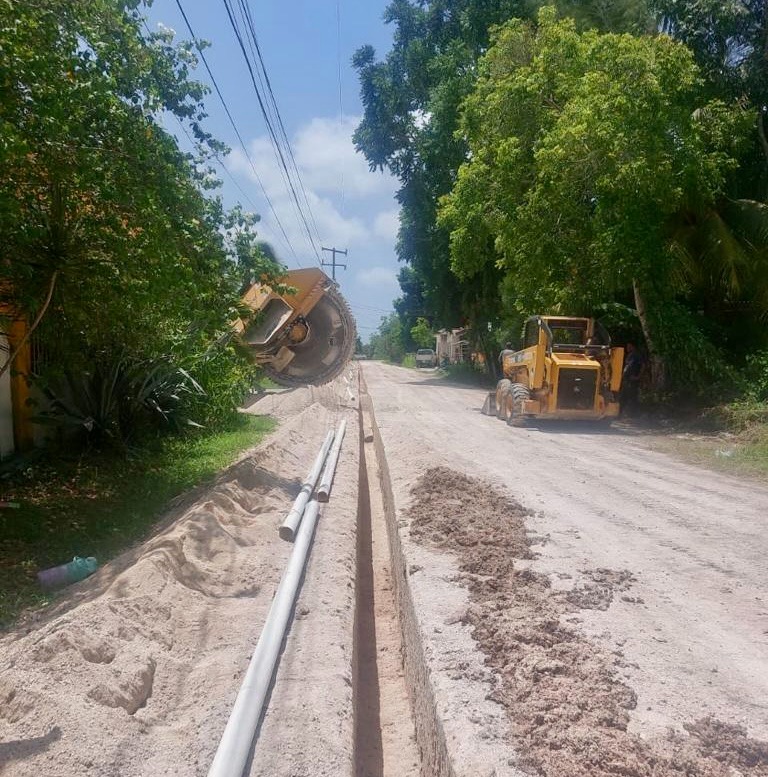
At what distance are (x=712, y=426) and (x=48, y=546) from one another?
42.1 feet

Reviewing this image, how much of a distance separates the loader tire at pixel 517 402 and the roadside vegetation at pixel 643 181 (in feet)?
8.20

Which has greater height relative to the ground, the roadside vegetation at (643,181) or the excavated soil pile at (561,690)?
the roadside vegetation at (643,181)

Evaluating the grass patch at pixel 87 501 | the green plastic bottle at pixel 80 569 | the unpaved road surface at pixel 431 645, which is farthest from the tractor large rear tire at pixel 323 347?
the green plastic bottle at pixel 80 569

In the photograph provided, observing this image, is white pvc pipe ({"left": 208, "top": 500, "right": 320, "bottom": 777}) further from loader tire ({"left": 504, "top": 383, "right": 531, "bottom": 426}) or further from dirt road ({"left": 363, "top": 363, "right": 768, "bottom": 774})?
loader tire ({"left": 504, "top": 383, "right": 531, "bottom": 426})

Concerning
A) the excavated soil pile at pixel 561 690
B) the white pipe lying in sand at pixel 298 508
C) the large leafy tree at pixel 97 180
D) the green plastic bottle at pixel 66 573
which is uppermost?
the large leafy tree at pixel 97 180

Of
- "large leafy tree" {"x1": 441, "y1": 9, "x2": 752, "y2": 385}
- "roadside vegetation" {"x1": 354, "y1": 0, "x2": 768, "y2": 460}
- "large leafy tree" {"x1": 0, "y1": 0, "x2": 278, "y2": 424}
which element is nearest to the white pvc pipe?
"large leafy tree" {"x1": 0, "y1": 0, "x2": 278, "y2": 424}

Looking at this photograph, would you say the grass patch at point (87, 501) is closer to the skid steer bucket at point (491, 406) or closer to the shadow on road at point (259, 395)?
the shadow on road at point (259, 395)

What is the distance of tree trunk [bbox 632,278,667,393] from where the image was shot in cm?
1609

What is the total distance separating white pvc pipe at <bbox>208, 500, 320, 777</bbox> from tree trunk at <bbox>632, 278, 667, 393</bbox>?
1250 cm

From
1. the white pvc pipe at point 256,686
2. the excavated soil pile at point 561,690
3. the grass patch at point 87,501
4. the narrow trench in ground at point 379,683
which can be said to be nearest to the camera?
the excavated soil pile at point 561,690

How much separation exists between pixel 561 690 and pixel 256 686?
1546 mm

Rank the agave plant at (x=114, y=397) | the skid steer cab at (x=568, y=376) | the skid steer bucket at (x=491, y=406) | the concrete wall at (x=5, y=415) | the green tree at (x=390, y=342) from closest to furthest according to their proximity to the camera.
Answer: the concrete wall at (x=5, y=415), the agave plant at (x=114, y=397), the skid steer cab at (x=568, y=376), the skid steer bucket at (x=491, y=406), the green tree at (x=390, y=342)

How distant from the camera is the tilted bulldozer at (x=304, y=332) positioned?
14.3 metres

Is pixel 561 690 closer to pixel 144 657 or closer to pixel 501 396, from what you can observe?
pixel 144 657
